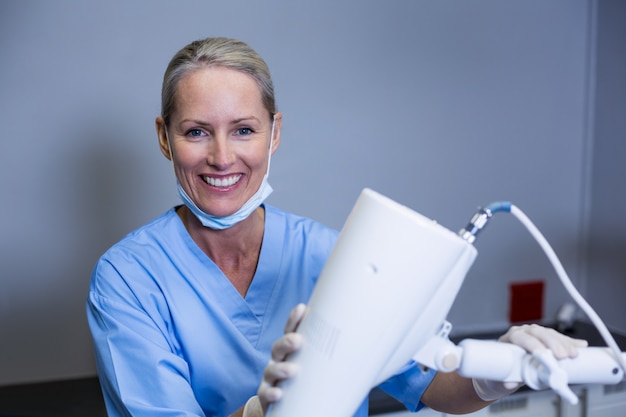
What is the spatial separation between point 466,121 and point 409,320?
1530mm

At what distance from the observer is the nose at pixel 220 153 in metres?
1.16

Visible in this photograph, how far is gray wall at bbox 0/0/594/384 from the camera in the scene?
1.70 metres

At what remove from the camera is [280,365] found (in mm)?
830

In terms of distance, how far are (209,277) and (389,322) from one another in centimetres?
55

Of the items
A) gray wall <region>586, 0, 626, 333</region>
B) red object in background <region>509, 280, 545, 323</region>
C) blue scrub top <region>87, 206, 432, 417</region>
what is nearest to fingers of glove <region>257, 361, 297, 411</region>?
blue scrub top <region>87, 206, 432, 417</region>

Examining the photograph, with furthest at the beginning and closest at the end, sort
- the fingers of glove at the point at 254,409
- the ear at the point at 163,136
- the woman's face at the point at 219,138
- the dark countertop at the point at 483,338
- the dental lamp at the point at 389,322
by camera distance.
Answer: the dark countertop at the point at 483,338 → the ear at the point at 163,136 → the woman's face at the point at 219,138 → the fingers of glove at the point at 254,409 → the dental lamp at the point at 389,322

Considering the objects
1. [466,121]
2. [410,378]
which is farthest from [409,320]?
[466,121]

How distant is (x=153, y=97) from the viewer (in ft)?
5.84

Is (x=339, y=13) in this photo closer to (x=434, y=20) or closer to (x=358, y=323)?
(x=434, y=20)

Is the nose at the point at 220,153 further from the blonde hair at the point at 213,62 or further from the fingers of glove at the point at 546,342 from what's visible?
the fingers of glove at the point at 546,342

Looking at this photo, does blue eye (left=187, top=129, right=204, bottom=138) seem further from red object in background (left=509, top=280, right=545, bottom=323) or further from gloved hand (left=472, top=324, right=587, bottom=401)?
red object in background (left=509, top=280, right=545, bottom=323)

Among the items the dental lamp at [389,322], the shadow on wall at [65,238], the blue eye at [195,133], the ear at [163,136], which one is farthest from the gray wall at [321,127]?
the dental lamp at [389,322]

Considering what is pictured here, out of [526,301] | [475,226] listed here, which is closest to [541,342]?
[475,226]

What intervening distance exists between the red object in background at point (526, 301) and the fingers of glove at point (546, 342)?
58.3 inches
